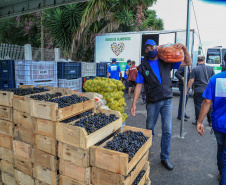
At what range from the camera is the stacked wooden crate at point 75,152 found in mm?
2121

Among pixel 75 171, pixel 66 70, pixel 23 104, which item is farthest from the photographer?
pixel 66 70

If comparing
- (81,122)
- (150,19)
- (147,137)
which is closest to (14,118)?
(81,122)

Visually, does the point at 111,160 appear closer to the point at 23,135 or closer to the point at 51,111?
the point at 51,111

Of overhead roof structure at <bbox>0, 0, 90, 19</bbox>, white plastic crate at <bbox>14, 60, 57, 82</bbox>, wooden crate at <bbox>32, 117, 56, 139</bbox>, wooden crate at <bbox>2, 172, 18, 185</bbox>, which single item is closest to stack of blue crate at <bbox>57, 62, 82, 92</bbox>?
white plastic crate at <bbox>14, 60, 57, 82</bbox>

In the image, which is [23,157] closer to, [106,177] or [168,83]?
[106,177]

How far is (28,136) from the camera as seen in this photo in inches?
103

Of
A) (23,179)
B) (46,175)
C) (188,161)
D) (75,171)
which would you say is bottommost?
(188,161)

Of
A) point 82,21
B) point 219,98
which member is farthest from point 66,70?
point 82,21

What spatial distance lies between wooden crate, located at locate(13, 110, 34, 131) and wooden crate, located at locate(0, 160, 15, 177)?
28.9 inches

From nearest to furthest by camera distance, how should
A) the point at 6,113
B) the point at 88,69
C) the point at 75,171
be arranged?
1. the point at 75,171
2. the point at 6,113
3. the point at 88,69

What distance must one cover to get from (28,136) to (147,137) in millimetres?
1648

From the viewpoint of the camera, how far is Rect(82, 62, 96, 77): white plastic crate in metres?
6.95

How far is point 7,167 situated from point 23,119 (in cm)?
95

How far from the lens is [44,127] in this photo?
95.4 inches
